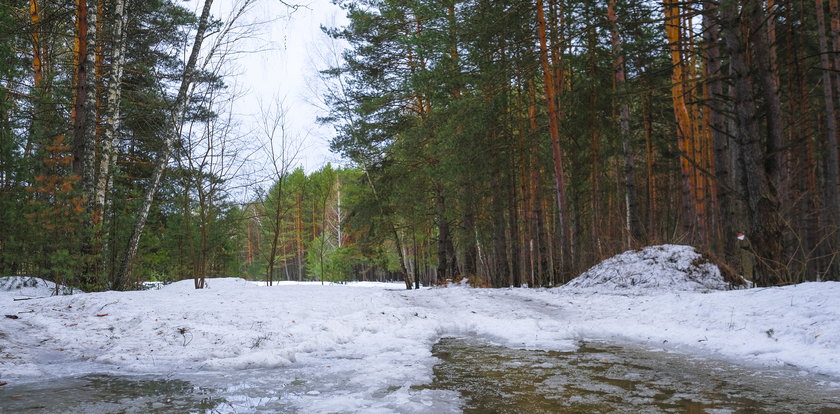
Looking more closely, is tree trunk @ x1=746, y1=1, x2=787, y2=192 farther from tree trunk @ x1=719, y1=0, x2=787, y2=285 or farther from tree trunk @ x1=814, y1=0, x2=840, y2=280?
tree trunk @ x1=814, y1=0, x2=840, y2=280

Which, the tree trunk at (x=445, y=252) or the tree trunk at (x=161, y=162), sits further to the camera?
the tree trunk at (x=445, y=252)

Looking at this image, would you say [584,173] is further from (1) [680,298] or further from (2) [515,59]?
(1) [680,298]

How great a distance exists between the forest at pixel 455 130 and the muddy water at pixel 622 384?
A: 11.1 feet

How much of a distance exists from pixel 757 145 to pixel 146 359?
345 inches

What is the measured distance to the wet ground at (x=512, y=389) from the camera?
3000 mm

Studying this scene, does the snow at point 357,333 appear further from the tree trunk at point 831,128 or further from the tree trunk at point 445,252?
the tree trunk at point 445,252

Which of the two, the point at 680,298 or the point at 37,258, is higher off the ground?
the point at 37,258

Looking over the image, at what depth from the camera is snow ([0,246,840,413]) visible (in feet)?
13.4

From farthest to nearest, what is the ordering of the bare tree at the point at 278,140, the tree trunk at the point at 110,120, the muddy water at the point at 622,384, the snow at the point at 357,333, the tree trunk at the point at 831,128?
the bare tree at the point at 278,140, the tree trunk at the point at 831,128, the tree trunk at the point at 110,120, the snow at the point at 357,333, the muddy water at the point at 622,384

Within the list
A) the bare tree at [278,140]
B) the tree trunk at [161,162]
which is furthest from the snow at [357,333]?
the bare tree at [278,140]

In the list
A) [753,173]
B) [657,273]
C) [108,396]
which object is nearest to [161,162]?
[108,396]

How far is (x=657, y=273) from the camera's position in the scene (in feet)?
32.4

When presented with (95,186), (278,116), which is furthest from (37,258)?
(278,116)

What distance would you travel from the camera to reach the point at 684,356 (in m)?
4.73
